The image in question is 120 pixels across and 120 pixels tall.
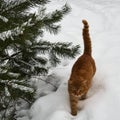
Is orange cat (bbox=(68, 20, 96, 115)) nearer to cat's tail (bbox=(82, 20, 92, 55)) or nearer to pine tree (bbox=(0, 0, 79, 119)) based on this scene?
cat's tail (bbox=(82, 20, 92, 55))

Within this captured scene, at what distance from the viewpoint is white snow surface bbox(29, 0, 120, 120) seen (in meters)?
2.75

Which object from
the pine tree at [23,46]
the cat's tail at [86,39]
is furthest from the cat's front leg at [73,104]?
the cat's tail at [86,39]

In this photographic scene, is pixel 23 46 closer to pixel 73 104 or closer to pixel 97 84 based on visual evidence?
pixel 73 104

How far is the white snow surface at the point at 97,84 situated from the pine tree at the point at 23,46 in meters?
0.28

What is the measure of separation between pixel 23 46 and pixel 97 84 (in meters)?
0.81

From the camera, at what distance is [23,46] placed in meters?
2.72

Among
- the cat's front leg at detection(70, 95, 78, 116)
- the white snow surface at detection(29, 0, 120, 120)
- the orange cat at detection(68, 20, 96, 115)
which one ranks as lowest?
the white snow surface at detection(29, 0, 120, 120)

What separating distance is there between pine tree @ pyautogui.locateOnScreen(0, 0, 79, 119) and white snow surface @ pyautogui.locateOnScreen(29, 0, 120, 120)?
0.28m

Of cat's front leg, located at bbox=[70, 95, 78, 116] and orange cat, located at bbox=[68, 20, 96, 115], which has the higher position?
orange cat, located at bbox=[68, 20, 96, 115]

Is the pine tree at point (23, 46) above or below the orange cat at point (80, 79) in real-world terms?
above

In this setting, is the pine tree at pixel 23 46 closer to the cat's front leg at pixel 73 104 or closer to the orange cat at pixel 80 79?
the orange cat at pixel 80 79

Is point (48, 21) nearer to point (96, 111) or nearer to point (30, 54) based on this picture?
point (30, 54)

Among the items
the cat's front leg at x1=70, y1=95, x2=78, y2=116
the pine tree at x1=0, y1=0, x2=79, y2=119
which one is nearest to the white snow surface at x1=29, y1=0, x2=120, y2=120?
the cat's front leg at x1=70, y1=95, x2=78, y2=116

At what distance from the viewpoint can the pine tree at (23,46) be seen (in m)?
2.12
